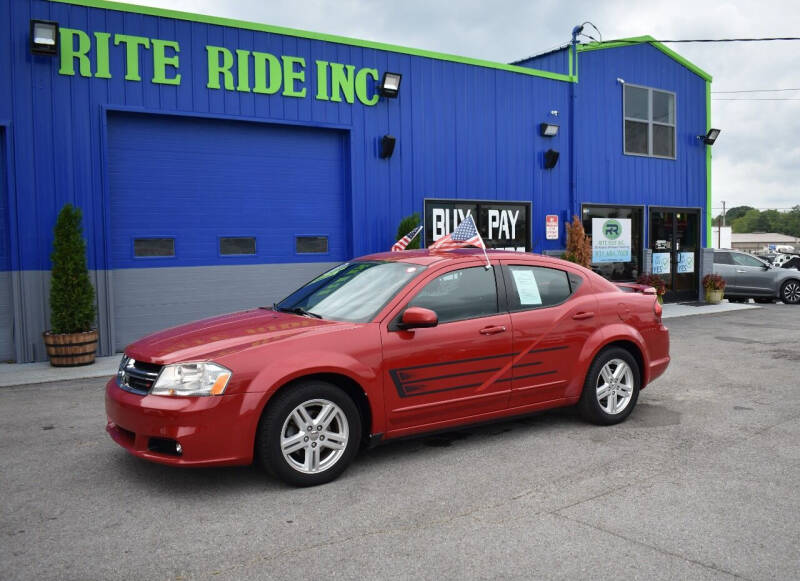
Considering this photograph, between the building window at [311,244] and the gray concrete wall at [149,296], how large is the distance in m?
0.26

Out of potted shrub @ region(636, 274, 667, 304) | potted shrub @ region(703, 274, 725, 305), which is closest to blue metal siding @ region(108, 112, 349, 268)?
potted shrub @ region(636, 274, 667, 304)

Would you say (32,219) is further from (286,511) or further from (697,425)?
(697,425)

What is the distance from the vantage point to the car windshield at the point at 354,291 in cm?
516


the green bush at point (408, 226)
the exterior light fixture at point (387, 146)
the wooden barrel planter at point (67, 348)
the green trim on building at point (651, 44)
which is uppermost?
the green trim on building at point (651, 44)

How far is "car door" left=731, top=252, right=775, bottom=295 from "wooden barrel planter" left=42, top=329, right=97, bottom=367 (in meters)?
17.7

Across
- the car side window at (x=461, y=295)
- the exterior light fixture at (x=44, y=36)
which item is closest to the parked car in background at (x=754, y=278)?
the car side window at (x=461, y=295)

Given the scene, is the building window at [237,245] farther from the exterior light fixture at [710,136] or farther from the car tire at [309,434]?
the exterior light fixture at [710,136]

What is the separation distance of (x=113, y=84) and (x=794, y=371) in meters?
10.2

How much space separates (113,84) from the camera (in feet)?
34.3

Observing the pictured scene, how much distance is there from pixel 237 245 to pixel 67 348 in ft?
10.9

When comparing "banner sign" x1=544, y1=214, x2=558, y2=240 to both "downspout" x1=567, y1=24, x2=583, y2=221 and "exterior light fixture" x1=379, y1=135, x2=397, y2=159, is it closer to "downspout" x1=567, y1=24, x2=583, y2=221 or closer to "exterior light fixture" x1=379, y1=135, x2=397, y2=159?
"downspout" x1=567, y1=24, x2=583, y2=221

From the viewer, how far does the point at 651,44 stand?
1773 cm

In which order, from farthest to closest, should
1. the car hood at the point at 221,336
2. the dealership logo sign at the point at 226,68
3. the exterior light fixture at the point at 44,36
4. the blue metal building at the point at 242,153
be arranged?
1. the dealership logo sign at the point at 226,68
2. the blue metal building at the point at 242,153
3. the exterior light fixture at the point at 44,36
4. the car hood at the point at 221,336

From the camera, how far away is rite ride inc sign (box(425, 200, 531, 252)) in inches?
545
